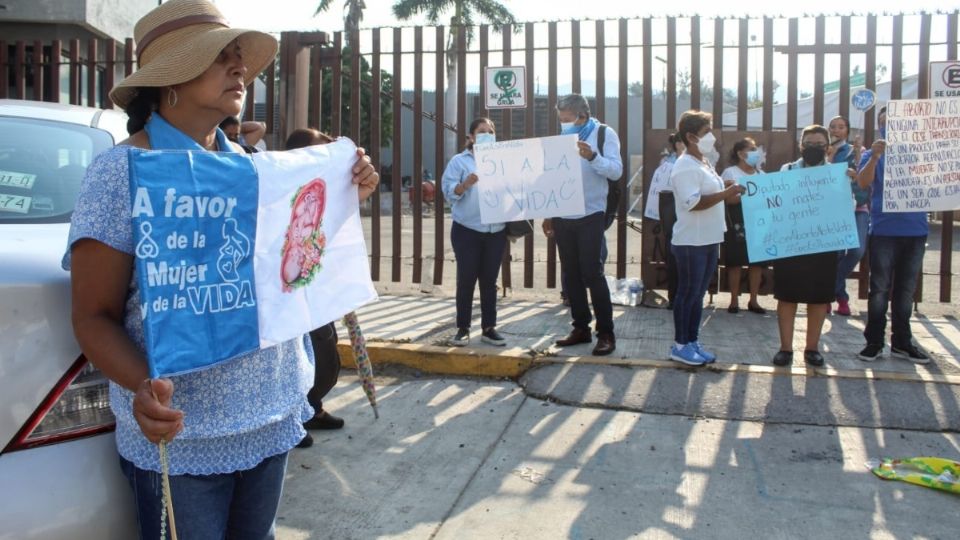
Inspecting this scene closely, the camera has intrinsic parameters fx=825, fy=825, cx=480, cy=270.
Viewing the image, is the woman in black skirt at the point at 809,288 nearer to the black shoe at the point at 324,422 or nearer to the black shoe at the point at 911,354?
the black shoe at the point at 911,354

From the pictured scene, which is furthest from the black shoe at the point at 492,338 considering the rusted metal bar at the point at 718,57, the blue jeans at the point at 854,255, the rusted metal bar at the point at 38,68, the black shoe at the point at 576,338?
the rusted metal bar at the point at 38,68

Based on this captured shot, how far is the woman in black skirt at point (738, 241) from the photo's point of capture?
7260mm

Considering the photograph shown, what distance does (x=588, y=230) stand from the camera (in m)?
6.02

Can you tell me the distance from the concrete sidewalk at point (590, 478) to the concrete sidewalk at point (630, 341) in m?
0.65

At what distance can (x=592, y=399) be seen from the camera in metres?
5.14

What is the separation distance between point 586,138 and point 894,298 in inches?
97.4

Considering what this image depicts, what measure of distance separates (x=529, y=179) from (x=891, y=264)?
263 centimetres

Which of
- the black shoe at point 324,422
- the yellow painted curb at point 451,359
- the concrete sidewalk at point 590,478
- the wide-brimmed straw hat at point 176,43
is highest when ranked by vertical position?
→ the wide-brimmed straw hat at point 176,43

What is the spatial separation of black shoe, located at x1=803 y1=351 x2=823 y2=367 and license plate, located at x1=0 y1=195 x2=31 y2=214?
476 cm

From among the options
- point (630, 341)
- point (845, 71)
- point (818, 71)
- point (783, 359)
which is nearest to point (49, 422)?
point (783, 359)

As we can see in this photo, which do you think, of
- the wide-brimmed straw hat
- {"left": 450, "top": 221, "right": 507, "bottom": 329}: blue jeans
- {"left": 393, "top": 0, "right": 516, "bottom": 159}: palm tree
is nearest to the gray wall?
{"left": 450, "top": 221, "right": 507, "bottom": 329}: blue jeans

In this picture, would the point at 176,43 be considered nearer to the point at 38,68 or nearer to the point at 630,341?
the point at 630,341

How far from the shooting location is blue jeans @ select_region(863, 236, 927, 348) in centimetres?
578

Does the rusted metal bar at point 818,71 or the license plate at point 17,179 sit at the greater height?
the rusted metal bar at point 818,71
